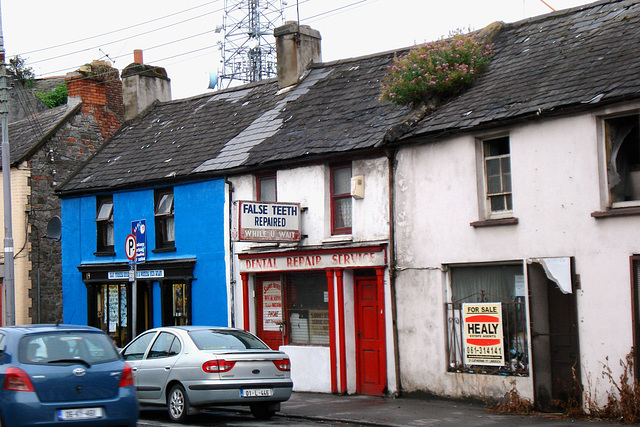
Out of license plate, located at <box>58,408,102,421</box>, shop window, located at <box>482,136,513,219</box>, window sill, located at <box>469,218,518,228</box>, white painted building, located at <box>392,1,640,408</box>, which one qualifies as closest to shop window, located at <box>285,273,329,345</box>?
white painted building, located at <box>392,1,640,408</box>

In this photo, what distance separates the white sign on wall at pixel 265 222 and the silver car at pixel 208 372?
3.02 m

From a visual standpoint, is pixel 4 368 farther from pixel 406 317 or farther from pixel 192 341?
pixel 406 317

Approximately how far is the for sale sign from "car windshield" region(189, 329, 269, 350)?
3.81 metres

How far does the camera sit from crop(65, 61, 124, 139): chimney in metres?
29.5

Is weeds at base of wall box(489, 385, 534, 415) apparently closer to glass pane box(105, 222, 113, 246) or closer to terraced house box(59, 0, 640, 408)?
terraced house box(59, 0, 640, 408)

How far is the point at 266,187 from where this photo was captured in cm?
1984

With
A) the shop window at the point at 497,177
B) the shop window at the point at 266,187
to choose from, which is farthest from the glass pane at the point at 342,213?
the shop window at the point at 497,177

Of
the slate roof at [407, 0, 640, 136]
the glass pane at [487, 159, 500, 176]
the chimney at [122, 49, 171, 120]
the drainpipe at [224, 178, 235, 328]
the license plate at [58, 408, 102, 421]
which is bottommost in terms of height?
the license plate at [58, 408, 102, 421]

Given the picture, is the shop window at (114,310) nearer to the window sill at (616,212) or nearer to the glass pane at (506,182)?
the glass pane at (506,182)

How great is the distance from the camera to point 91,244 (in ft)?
80.1

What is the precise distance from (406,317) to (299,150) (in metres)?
4.54

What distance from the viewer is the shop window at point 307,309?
18.3 m

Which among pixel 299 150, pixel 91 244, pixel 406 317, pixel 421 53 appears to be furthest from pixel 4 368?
pixel 91 244

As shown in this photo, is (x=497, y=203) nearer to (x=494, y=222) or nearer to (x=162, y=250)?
(x=494, y=222)
